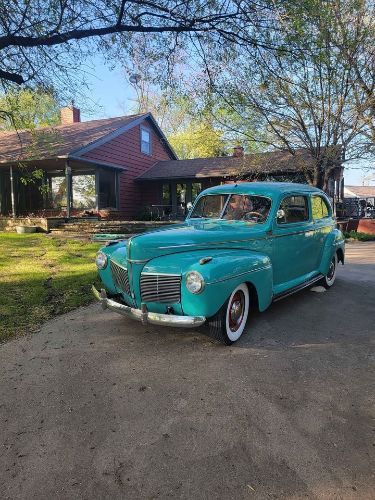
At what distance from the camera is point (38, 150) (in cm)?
1628

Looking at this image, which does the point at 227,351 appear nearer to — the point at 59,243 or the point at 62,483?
the point at 62,483

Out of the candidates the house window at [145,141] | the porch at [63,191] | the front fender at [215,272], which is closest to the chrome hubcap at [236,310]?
the front fender at [215,272]

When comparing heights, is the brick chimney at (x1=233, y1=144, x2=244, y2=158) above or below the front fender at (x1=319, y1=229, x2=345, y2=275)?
above

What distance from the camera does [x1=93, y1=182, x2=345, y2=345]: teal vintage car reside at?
384cm

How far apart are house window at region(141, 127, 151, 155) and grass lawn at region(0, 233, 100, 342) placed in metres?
12.6

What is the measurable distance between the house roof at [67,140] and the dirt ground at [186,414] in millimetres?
11550

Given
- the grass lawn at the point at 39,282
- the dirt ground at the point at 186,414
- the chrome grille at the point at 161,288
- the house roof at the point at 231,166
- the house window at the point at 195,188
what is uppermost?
the house roof at the point at 231,166

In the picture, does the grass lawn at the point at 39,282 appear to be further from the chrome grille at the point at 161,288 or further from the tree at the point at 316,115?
the tree at the point at 316,115

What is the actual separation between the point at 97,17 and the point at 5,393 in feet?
20.5

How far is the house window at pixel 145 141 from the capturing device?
22.7 meters

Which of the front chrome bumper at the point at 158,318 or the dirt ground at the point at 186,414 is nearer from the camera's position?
the dirt ground at the point at 186,414

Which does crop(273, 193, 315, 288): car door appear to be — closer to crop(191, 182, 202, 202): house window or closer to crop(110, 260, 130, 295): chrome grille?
crop(110, 260, 130, 295): chrome grille

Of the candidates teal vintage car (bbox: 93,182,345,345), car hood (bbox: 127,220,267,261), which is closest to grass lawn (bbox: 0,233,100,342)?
teal vintage car (bbox: 93,182,345,345)

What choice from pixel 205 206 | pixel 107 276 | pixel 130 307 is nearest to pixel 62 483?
pixel 130 307
